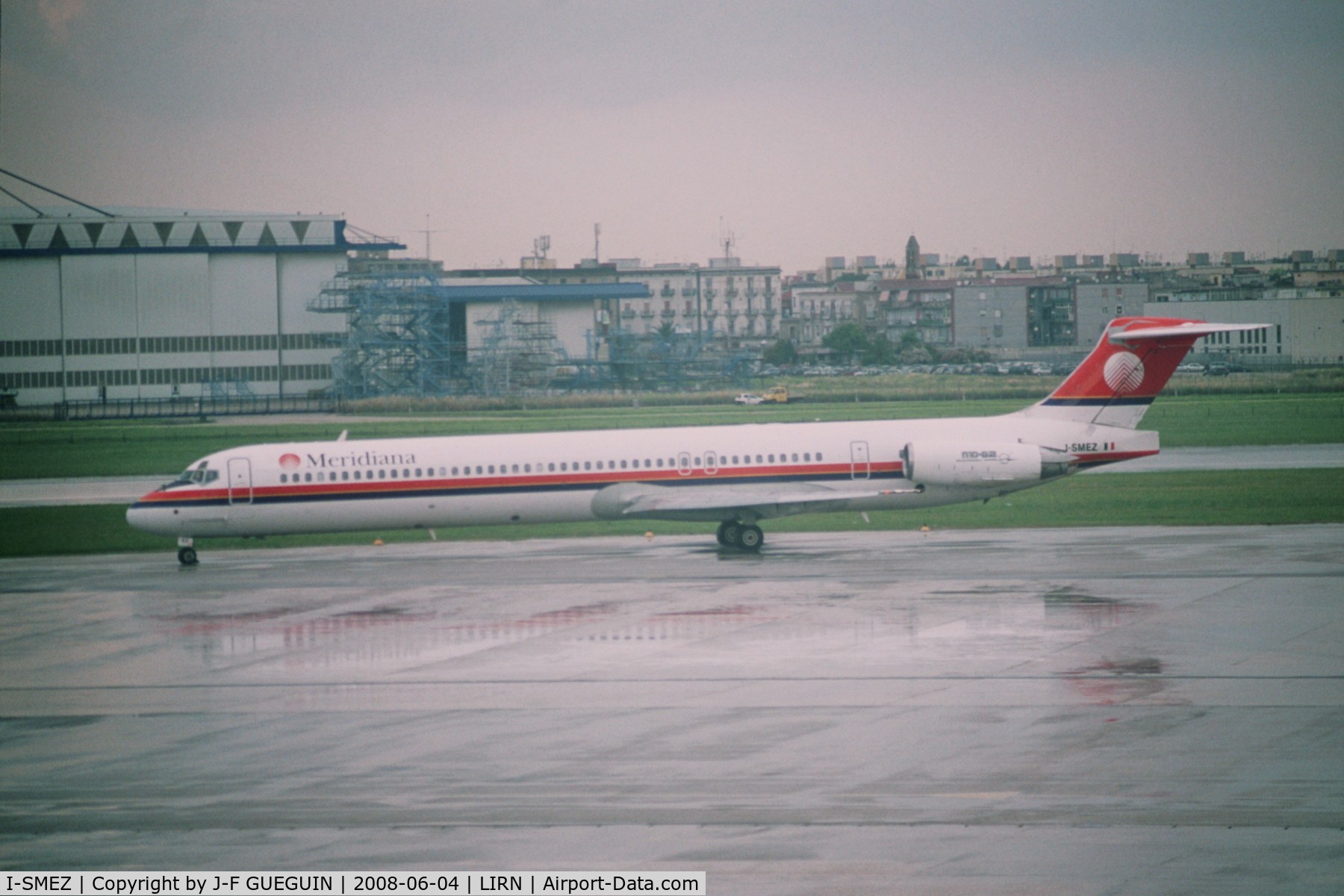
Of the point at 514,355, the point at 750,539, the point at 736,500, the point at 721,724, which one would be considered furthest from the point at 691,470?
the point at 514,355

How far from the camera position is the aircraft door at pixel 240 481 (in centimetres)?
3531

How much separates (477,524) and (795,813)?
73.4 feet

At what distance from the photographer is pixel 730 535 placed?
3497 centimetres

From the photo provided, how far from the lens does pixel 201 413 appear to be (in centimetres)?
9500

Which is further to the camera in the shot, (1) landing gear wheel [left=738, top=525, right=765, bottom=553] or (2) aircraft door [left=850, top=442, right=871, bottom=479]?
(2) aircraft door [left=850, top=442, right=871, bottom=479]

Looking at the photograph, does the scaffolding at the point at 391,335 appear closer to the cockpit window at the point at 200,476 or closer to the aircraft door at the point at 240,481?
the cockpit window at the point at 200,476

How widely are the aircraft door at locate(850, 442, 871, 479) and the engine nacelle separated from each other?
0.91 metres

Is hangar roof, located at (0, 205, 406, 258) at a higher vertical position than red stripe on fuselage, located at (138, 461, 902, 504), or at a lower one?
higher

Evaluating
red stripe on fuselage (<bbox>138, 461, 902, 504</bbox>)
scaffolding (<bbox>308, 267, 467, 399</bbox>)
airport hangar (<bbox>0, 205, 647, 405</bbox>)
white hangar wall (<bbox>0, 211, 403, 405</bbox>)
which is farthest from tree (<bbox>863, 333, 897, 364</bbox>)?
red stripe on fuselage (<bbox>138, 461, 902, 504</bbox>)

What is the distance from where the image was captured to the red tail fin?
35344 millimetres

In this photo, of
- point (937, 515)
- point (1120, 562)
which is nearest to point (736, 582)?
point (1120, 562)

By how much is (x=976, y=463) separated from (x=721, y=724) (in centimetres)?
1812

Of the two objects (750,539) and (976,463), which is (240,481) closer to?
(750,539)

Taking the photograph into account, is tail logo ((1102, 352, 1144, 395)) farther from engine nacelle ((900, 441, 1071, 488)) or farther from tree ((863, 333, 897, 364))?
tree ((863, 333, 897, 364))
